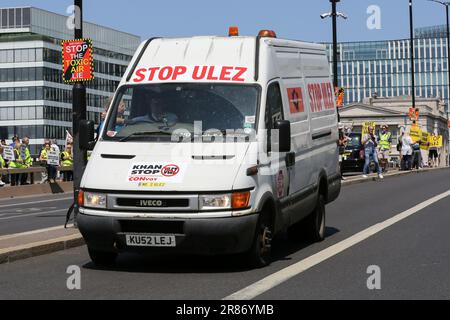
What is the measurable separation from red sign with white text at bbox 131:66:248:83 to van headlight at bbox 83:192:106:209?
67.4 inches

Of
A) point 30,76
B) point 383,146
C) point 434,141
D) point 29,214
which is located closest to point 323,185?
point 29,214

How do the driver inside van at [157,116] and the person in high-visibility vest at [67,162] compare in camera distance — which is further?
the person in high-visibility vest at [67,162]

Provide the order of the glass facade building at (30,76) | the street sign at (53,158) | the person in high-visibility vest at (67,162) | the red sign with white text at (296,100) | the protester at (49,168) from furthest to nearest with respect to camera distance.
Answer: the glass facade building at (30,76)
the person in high-visibility vest at (67,162)
the protester at (49,168)
the street sign at (53,158)
the red sign with white text at (296,100)

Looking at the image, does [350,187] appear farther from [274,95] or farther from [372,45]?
[372,45]

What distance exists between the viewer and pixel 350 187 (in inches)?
1049

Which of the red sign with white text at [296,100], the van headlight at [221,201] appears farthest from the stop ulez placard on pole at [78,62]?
the van headlight at [221,201]

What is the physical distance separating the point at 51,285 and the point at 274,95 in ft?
11.2

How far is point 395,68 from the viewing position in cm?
16300

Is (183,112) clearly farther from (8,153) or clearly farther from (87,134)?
(8,153)

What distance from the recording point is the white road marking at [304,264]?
24.7ft

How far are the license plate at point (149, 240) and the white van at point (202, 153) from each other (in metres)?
0.01

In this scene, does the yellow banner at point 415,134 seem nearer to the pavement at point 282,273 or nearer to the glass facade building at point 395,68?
the pavement at point 282,273

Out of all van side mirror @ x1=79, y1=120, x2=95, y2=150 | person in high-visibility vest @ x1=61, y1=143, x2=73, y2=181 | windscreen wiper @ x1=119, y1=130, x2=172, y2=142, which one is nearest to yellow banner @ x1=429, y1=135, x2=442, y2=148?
person in high-visibility vest @ x1=61, y1=143, x2=73, y2=181

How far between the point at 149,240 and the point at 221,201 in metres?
0.81
